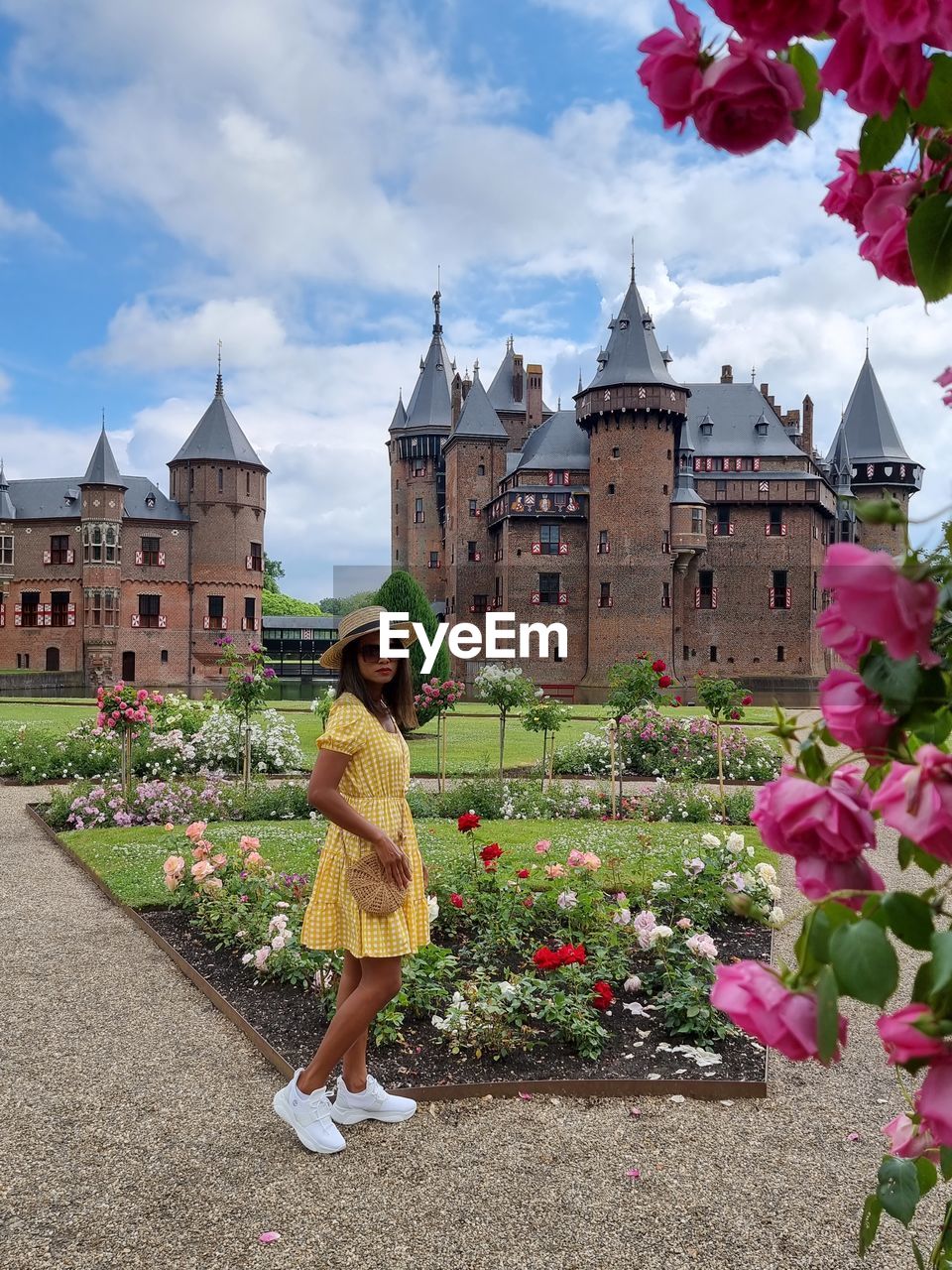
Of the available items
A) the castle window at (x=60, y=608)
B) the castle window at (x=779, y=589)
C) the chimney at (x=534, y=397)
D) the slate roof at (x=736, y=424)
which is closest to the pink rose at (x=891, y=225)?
the castle window at (x=779, y=589)

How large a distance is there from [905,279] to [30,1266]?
361 cm

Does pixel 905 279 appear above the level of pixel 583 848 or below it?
above

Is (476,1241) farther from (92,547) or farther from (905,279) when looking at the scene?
(92,547)

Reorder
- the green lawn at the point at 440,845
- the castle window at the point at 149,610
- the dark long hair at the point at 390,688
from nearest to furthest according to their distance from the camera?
the dark long hair at the point at 390,688 → the green lawn at the point at 440,845 → the castle window at the point at 149,610

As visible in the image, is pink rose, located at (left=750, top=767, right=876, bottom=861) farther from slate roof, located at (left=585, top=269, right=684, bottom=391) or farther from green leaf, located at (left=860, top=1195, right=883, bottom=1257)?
slate roof, located at (left=585, top=269, right=684, bottom=391)

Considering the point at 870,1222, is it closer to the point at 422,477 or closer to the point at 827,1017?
the point at 827,1017

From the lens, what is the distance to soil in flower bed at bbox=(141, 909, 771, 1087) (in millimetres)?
4293

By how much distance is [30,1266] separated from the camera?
3055 millimetres

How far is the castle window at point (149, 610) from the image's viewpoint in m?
44.4

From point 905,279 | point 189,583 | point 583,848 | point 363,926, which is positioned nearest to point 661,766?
point 583,848

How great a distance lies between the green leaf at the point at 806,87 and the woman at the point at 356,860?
289 cm

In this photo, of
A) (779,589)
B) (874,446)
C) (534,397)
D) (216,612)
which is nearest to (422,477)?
(534,397)

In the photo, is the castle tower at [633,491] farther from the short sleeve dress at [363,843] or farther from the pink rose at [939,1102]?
the pink rose at [939,1102]

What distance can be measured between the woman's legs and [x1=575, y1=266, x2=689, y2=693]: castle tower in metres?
36.6
